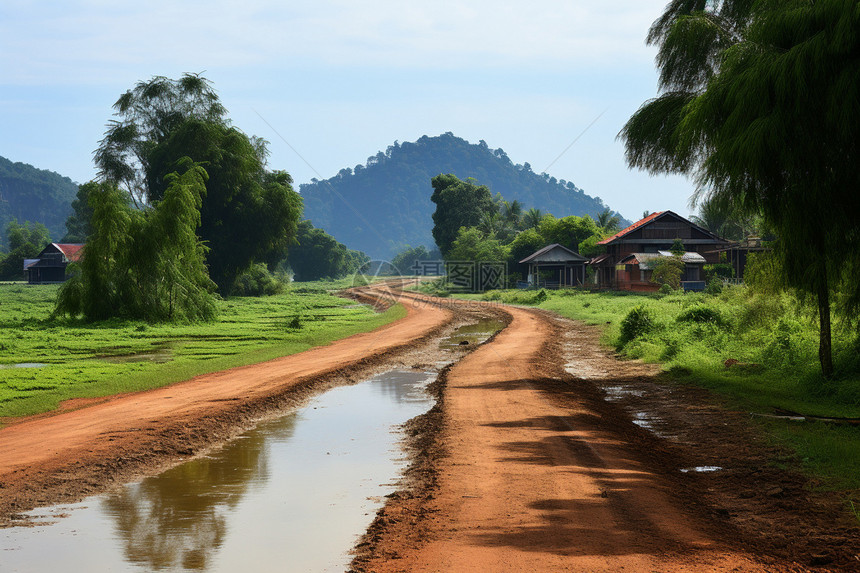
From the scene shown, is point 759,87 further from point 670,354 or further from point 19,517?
point 19,517

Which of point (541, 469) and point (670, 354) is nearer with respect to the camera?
point (541, 469)

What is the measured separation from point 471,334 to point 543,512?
25.7 meters

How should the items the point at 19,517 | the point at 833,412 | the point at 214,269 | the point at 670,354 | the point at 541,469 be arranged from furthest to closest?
1. the point at 214,269
2. the point at 670,354
3. the point at 833,412
4. the point at 541,469
5. the point at 19,517

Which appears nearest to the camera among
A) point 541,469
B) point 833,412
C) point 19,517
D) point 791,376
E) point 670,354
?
point 19,517

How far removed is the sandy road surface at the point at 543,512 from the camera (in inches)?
249

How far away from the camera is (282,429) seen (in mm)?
13391

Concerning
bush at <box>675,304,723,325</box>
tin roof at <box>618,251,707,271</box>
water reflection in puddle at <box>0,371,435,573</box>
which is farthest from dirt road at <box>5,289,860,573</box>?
tin roof at <box>618,251,707,271</box>

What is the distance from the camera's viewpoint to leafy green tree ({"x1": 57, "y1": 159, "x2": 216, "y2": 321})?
113 feet

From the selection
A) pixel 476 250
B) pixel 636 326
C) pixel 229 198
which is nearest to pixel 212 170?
pixel 229 198

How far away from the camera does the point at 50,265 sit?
105 meters

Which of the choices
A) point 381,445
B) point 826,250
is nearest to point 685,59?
point 826,250

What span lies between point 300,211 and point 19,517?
2471 inches

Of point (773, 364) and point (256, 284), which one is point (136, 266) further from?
point (256, 284)

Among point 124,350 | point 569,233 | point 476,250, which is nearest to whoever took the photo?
point 124,350
